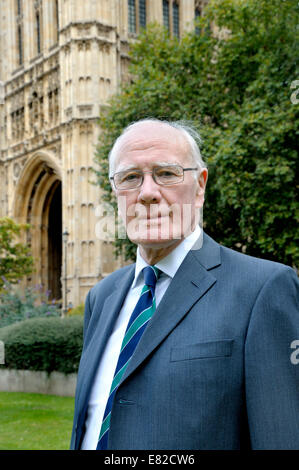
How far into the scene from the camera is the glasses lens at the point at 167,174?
2.25 metres

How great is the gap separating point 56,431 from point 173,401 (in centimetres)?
639

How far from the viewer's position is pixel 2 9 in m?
40.3

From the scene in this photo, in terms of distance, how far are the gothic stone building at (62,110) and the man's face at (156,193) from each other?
24.5 meters

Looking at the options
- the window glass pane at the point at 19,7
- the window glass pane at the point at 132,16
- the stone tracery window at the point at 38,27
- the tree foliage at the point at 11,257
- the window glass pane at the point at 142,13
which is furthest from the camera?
the window glass pane at the point at 19,7

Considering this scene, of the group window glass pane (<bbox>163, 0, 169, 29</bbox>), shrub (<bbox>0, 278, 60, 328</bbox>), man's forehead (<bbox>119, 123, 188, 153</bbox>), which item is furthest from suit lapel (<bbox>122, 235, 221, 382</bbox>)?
window glass pane (<bbox>163, 0, 169, 29</bbox>)

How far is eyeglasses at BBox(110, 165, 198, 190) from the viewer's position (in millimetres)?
2250

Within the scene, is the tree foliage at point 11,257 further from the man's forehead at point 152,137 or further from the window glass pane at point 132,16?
the man's forehead at point 152,137

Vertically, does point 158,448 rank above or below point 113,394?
below

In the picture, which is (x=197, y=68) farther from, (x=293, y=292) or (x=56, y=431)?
(x=293, y=292)

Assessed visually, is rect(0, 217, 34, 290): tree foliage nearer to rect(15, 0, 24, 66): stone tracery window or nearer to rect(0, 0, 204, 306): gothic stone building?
rect(0, 0, 204, 306): gothic stone building

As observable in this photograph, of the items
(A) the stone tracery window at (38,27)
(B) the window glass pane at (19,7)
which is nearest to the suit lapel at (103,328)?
(A) the stone tracery window at (38,27)

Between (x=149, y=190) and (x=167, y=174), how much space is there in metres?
0.11

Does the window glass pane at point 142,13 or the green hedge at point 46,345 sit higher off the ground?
the window glass pane at point 142,13
